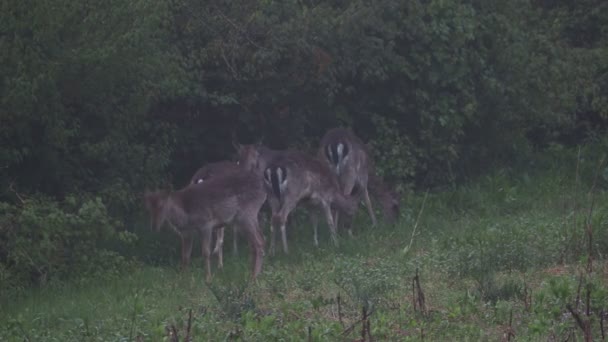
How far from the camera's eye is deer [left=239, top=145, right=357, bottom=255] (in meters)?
14.3

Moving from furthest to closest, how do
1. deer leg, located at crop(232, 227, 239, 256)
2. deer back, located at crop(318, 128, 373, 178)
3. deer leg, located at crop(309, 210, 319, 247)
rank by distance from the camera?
deer back, located at crop(318, 128, 373, 178) < deer leg, located at crop(309, 210, 319, 247) < deer leg, located at crop(232, 227, 239, 256)

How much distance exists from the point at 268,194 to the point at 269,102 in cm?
177

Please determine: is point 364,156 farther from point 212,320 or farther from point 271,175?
point 212,320

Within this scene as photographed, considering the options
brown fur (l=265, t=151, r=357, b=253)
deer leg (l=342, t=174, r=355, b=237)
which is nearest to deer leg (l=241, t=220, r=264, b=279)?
brown fur (l=265, t=151, r=357, b=253)

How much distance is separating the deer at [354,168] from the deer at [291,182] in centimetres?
48

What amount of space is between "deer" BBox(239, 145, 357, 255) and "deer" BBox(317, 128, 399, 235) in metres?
0.48

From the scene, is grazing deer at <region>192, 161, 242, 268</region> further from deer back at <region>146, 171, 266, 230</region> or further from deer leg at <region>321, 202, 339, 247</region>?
deer leg at <region>321, 202, 339, 247</region>

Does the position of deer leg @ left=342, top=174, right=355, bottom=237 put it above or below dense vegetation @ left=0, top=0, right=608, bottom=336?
below

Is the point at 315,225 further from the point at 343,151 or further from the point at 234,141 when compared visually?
the point at 234,141

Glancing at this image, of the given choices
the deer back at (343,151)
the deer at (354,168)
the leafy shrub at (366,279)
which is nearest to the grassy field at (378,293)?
the leafy shrub at (366,279)

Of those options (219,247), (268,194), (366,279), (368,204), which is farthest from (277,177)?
(366,279)

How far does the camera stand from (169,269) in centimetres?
1266

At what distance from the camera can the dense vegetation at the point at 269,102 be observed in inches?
457

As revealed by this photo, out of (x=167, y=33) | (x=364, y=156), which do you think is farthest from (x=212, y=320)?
(x=364, y=156)
